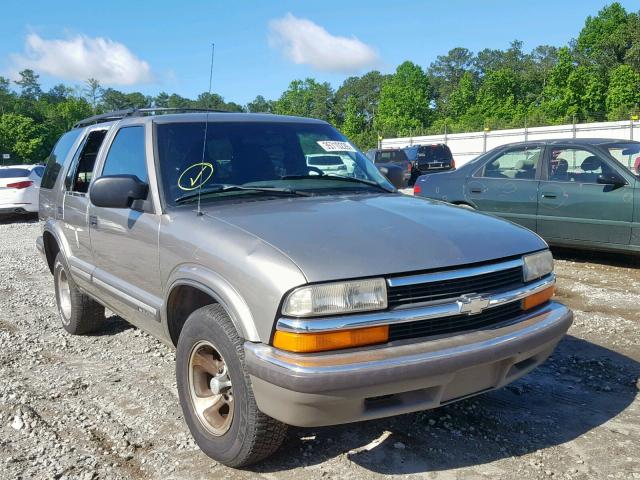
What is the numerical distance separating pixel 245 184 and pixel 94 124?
2229 millimetres

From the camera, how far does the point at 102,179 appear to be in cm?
364

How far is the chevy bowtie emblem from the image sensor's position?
2.80 m

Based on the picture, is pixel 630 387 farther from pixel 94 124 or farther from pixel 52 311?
pixel 52 311

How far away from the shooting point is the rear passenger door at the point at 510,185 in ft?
27.1

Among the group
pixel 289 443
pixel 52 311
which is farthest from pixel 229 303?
pixel 52 311

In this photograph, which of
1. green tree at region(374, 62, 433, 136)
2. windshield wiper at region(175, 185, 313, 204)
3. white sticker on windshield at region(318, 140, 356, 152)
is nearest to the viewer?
windshield wiper at region(175, 185, 313, 204)

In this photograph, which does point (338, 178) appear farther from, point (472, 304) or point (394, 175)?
point (472, 304)

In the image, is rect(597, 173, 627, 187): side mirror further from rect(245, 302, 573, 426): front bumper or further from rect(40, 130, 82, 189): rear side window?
rect(40, 130, 82, 189): rear side window

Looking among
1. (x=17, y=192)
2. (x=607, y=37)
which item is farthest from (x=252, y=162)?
(x=607, y=37)

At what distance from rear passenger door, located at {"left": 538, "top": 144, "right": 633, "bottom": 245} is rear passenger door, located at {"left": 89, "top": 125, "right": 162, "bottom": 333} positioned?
5687mm

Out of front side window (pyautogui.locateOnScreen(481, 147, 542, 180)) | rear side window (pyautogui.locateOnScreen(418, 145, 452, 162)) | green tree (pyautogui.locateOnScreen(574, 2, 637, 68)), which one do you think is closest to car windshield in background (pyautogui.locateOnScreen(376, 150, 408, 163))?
rear side window (pyautogui.locateOnScreen(418, 145, 452, 162))

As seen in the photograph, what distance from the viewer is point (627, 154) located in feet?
25.6

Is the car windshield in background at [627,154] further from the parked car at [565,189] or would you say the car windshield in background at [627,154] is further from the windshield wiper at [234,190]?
the windshield wiper at [234,190]

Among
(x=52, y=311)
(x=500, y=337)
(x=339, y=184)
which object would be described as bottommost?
(x=52, y=311)
